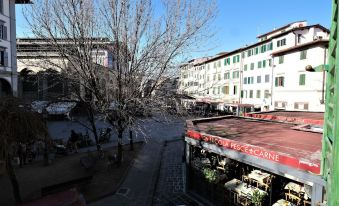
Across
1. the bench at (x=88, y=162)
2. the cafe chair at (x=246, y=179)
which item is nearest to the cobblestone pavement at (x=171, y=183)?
the cafe chair at (x=246, y=179)

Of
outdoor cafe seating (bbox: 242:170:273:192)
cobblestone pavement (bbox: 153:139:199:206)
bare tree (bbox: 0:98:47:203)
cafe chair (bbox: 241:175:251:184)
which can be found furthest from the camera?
cobblestone pavement (bbox: 153:139:199:206)

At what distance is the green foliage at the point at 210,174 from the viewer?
8932 mm

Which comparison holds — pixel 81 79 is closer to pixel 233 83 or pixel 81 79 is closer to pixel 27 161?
pixel 27 161

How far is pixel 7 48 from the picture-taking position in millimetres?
29953

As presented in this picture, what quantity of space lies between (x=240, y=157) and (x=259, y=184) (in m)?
1.30

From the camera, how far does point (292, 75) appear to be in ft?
110

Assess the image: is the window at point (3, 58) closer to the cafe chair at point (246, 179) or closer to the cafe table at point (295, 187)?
the cafe chair at point (246, 179)

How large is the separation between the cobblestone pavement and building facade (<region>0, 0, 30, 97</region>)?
21308mm

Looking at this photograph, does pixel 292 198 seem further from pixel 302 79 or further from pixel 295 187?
pixel 302 79

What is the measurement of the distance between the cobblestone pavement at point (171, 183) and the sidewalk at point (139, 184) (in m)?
0.28

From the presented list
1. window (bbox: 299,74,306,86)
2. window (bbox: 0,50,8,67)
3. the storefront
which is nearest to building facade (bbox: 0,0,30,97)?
window (bbox: 0,50,8,67)

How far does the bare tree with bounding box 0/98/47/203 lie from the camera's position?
8.00m

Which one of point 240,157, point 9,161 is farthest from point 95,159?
point 240,157

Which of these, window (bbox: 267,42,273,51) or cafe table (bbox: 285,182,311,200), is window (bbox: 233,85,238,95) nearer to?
window (bbox: 267,42,273,51)
